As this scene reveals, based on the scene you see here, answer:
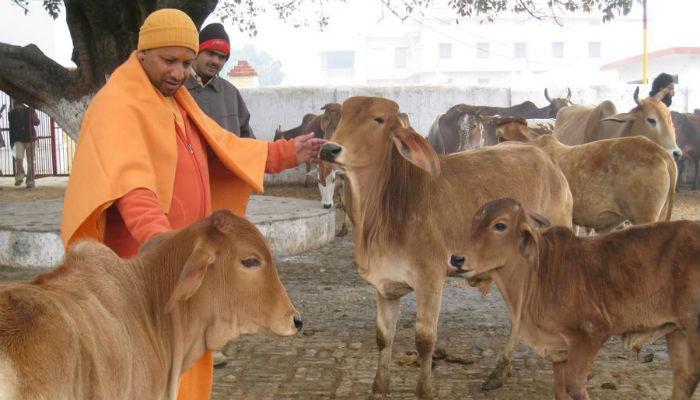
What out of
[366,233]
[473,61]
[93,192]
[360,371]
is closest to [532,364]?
[360,371]

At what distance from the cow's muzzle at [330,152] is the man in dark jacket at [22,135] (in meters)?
16.2

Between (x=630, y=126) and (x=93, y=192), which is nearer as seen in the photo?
(x=93, y=192)

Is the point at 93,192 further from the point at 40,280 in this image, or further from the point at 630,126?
the point at 630,126

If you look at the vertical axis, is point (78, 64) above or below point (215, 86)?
above

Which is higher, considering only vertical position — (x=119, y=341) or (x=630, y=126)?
(x=630, y=126)

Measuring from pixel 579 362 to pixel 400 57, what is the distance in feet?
229

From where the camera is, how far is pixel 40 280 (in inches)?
115

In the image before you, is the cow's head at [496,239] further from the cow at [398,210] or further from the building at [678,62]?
the building at [678,62]

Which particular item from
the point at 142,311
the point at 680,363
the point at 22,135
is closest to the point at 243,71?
the point at 22,135

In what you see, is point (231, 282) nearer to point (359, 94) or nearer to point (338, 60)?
point (359, 94)

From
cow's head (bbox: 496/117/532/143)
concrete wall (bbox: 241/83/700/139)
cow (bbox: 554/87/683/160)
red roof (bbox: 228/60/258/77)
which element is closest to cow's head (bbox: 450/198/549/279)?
cow's head (bbox: 496/117/532/143)

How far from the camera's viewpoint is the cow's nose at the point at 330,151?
483cm

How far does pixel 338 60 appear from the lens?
300 ft

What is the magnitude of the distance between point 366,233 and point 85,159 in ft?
7.29
